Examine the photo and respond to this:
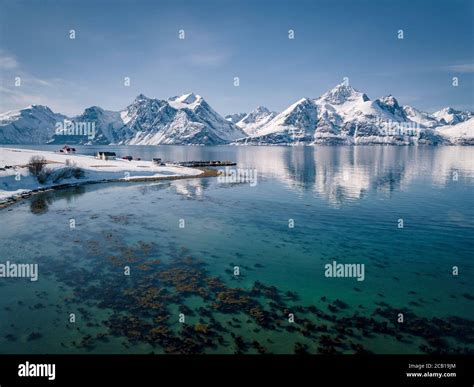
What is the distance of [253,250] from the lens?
124ft

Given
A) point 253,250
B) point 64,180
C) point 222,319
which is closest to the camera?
point 222,319

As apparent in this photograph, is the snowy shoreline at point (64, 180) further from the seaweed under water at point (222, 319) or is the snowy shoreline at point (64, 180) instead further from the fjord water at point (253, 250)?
the seaweed under water at point (222, 319)

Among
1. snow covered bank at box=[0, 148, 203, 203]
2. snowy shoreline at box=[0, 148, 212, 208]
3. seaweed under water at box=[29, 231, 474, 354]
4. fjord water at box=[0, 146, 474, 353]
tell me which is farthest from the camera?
snow covered bank at box=[0, 148, 203, 203]

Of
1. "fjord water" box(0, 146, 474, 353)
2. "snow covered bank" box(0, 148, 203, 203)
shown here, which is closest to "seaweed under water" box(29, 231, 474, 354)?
"fjord water" box(0, 146, 474, 353)

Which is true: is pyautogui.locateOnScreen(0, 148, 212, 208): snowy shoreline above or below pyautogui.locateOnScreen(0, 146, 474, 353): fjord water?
above

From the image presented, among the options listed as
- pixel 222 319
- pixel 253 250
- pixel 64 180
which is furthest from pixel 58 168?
pixel 222 319

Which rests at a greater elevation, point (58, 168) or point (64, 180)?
point (58, 168)

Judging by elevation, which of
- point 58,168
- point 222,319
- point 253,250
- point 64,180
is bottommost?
point 222,319

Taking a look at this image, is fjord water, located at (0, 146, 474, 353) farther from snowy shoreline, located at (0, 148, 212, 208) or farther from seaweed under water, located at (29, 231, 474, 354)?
snowy shoreline, located at (0, 148, 212, 208)

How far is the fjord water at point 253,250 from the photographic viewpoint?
2233 centimetres

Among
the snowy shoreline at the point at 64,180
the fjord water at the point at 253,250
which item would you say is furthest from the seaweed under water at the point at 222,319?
the snowy shoreline at the point at 64,180

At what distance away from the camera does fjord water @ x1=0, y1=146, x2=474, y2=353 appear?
73.3ft

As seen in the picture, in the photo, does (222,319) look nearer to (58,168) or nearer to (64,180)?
(64,180)

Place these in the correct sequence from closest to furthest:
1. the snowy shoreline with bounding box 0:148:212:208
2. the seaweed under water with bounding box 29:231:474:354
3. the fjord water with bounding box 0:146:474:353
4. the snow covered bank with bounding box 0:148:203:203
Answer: the seaweed under water with bounding box 29:231:474:354 < the fjord water with bounding box 0:146:474:353 < the snowy shoreline with bounding box 0:148:212:208 < the snow covered bank with bounding box 0:148:203:203
